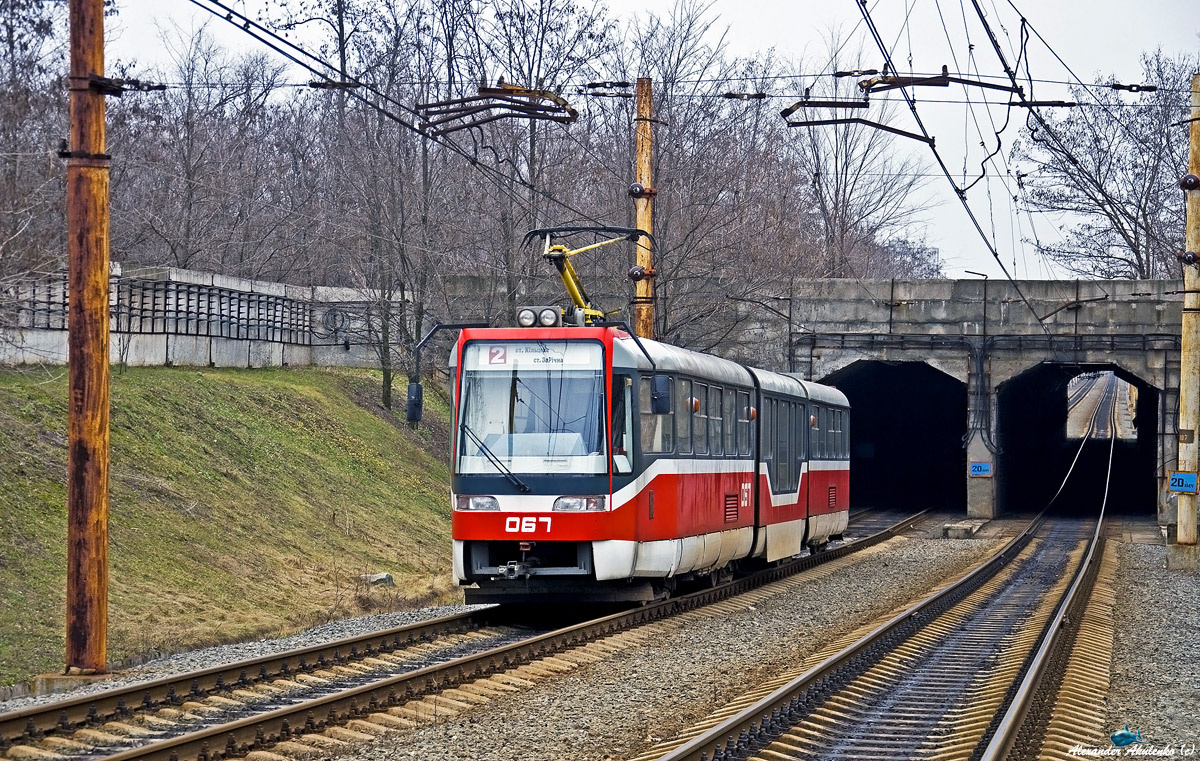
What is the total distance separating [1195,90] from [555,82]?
508 inches

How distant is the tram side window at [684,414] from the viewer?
17.2m

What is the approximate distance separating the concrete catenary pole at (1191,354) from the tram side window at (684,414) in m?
11.6

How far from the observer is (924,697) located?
12.0m

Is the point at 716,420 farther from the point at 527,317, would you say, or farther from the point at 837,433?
the point at 837,433

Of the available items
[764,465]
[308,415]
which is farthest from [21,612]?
[308,415]

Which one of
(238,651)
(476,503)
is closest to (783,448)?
(476,503)

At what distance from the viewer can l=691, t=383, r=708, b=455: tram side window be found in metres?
17.9

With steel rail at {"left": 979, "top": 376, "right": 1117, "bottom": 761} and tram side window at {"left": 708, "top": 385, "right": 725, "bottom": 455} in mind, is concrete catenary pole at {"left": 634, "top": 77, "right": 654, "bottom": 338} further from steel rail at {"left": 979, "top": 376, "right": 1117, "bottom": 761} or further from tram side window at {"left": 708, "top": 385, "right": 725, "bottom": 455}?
steel rail at {"left": 979, "top": 376, "right": 1117, "bottom": 761}

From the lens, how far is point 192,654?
1426 centimetres

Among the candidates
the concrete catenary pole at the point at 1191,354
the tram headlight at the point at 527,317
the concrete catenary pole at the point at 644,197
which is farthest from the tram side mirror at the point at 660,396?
the concrete catenary pole at the point at 1191,354

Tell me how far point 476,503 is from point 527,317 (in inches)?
88.1

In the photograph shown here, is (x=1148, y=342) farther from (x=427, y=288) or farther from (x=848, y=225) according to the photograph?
(x=848, y=225)

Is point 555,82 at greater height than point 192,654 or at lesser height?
greater

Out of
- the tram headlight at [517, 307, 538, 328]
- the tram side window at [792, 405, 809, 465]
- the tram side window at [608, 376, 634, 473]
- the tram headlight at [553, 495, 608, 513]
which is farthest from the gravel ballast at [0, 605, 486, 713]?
the tram side window at [792, 405, 809, 465]
